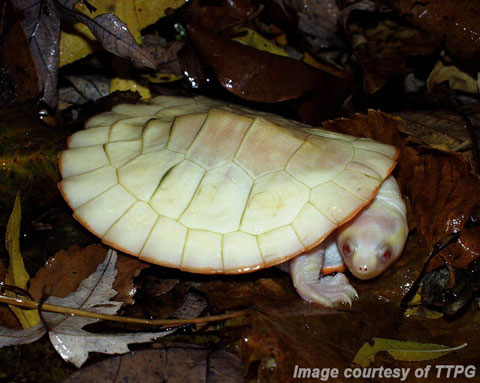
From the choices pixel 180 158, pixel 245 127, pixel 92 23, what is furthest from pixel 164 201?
pixel 92 23

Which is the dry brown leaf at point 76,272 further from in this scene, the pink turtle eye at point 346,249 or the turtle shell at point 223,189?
the pink turtle eye at point 346,249

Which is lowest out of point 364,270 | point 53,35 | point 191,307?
point 191,307

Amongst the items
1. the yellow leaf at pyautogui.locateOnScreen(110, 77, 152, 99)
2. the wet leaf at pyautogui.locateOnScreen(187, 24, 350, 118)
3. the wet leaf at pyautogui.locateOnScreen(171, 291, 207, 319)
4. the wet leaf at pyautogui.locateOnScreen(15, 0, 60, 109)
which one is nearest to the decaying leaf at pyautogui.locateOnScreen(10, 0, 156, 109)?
the wet leaf at pyautogui.locateOnScreen(15, 0, 60, 109)

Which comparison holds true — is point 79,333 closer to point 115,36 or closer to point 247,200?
point 247,200

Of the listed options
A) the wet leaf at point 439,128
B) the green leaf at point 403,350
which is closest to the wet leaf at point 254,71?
the wet leaf at point 439,128

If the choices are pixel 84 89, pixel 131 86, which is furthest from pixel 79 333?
pixel 84 89

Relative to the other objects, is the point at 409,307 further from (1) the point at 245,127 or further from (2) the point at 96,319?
(2) the point at 96,319
